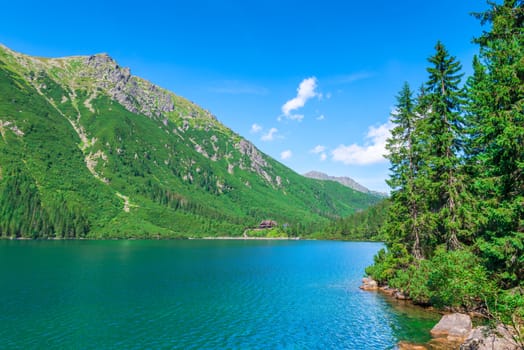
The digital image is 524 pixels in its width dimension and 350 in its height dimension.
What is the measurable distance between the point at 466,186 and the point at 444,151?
16.7 feet

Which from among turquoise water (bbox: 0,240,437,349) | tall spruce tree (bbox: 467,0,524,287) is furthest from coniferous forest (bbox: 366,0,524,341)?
turquoise water (bbox: 0,240,437,349)

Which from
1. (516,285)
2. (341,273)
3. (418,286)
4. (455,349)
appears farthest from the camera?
(341,273)

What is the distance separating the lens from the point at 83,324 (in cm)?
3888

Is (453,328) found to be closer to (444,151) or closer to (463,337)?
(463,337)

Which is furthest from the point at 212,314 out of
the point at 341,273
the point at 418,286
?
the point at 341,273

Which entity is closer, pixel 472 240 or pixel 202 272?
pixel 472 240

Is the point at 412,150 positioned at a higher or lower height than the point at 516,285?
higher

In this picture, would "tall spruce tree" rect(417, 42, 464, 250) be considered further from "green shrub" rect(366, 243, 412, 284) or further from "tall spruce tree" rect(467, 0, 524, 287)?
"tall spruce tree" rect(467, 0, 524, 287)

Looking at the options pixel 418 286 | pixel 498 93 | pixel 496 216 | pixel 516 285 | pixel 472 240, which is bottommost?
pixel 418 286

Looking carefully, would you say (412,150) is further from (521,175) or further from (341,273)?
(341,273)

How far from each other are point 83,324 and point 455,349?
134 feet

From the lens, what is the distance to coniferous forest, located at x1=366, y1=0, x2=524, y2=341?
24.2m

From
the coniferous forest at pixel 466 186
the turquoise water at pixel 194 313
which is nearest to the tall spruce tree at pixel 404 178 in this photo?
the coniferous forest at pixel 466 186

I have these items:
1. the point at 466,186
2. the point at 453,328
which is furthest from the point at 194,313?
the point at 466,186
